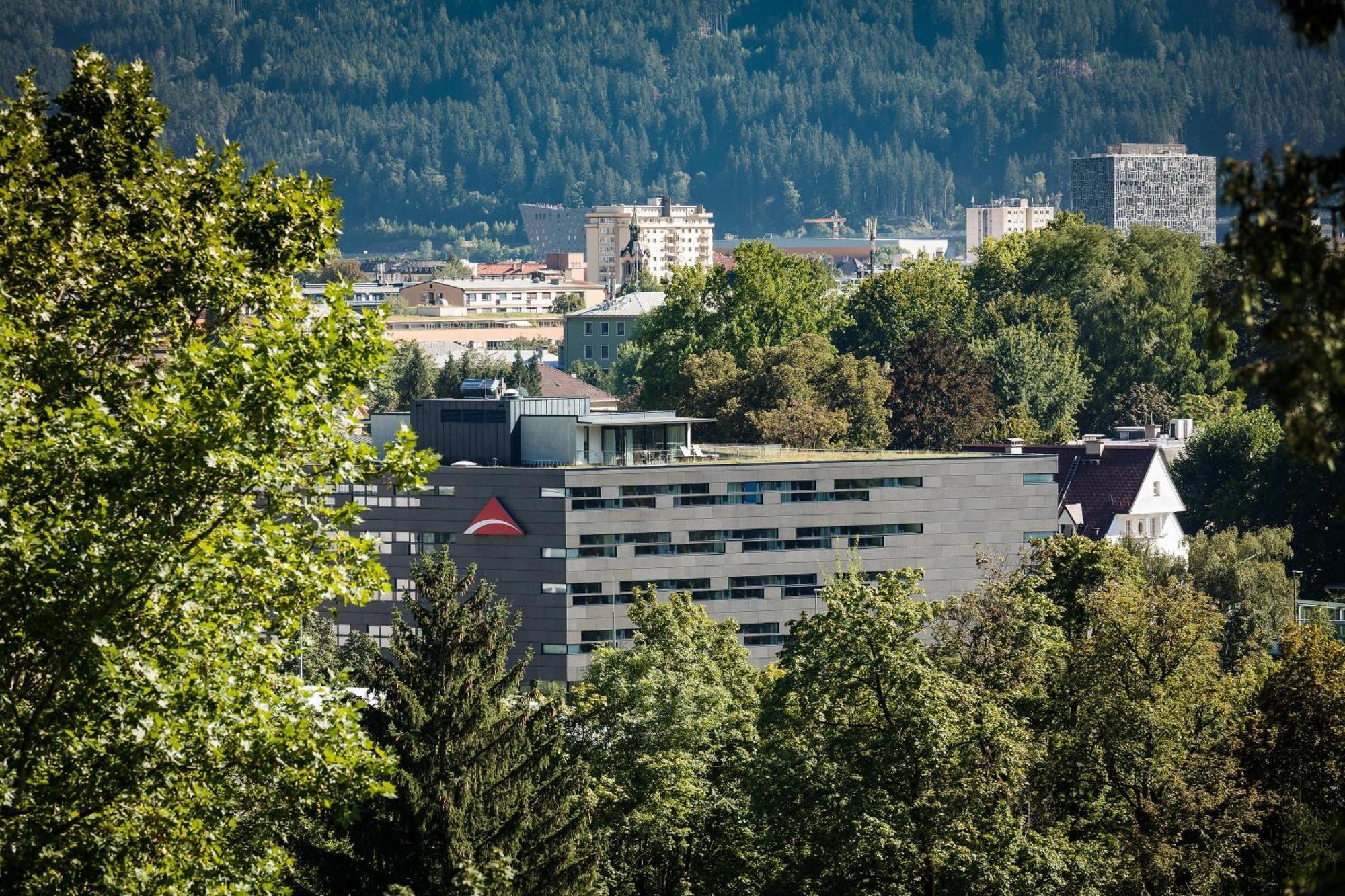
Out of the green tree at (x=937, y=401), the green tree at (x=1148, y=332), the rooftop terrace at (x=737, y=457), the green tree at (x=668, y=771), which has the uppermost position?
the green tree at (x=1148, y=332)

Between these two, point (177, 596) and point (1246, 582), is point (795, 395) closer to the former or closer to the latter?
point (1246, 582)

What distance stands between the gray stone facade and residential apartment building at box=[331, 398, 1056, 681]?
0.05 meters

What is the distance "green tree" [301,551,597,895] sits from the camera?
2941 cm

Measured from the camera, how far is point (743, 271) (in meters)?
131

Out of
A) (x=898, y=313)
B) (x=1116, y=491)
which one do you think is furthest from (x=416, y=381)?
(x=1116, y=491)

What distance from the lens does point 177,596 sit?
71.9 ft

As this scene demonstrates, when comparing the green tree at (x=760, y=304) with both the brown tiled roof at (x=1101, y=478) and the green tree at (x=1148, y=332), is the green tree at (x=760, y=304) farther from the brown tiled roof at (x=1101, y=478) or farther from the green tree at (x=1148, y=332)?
the brown tiled roof at (x=1101, y=478)

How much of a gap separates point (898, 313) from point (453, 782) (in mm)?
114475

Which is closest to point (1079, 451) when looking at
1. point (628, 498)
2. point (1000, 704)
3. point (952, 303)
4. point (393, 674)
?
point (628, 498)

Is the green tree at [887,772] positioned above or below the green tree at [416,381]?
below

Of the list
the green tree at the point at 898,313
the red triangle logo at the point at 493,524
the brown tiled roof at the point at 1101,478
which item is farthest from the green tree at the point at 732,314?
the red triangle logo at the point at 493,524

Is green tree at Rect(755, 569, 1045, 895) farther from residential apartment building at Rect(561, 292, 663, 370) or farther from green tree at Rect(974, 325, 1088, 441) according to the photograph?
residential apartment building at Rect(561, 292, 663, 370)

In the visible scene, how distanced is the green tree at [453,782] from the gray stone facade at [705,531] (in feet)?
126

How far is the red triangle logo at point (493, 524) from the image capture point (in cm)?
7206
